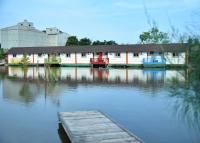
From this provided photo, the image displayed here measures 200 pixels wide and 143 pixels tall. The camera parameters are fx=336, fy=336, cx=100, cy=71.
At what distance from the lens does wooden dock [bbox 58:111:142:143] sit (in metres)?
7.26

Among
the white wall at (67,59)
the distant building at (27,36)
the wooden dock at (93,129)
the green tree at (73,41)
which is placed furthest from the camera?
the distant building at (27,36)

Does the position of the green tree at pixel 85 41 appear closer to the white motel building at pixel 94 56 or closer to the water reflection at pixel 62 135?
the white motel building at pixel 94 56

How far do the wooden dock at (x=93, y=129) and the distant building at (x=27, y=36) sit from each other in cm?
6604

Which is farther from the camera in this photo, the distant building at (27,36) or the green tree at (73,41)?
the distant building at (27,36)

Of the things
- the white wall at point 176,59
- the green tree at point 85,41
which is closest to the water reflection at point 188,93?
the white wall at point 176,59

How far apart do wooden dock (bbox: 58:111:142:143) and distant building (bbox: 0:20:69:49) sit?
217 feet

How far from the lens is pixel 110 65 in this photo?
4297 centimetres

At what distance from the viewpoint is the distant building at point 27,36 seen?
73.5 meters

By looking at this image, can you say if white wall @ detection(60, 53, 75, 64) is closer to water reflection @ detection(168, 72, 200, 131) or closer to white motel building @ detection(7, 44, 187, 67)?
white motel building @ detection(7, 44, 187, 67)

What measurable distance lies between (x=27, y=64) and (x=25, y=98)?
110 feet

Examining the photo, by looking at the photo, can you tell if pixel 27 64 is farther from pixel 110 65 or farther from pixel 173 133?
pixel 173 133

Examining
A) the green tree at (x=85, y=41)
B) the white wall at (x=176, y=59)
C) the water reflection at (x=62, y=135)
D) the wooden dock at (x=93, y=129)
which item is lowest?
the water reflection at (x=62, y=135)

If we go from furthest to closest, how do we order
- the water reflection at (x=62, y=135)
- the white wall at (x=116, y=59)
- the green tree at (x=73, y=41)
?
1. the green tree at (x=73, y=41)
2. the white wall at (x=116, y=59)
3. the water reflection at (x=62, y=135)

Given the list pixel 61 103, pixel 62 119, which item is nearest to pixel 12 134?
pixel 62 119
